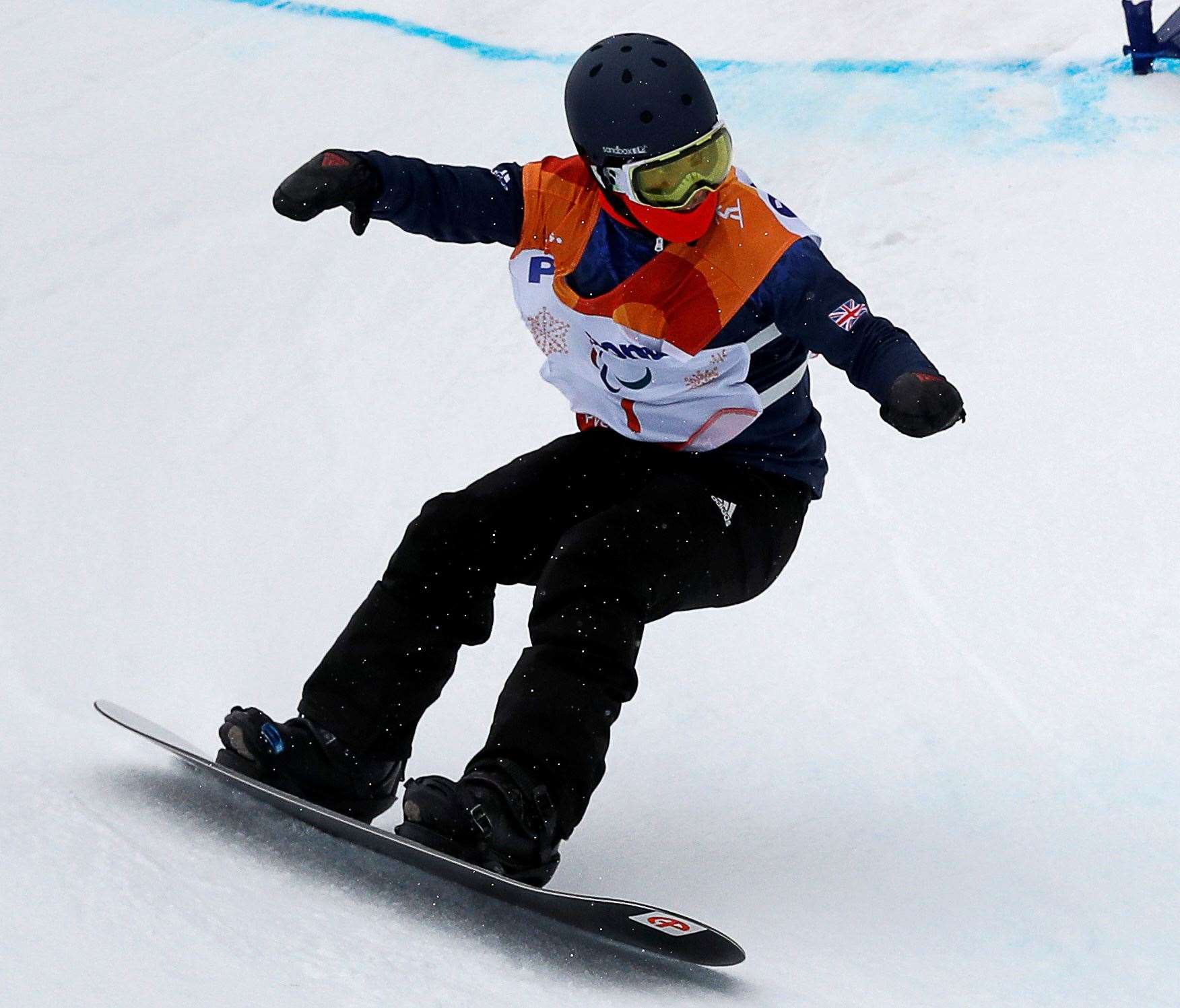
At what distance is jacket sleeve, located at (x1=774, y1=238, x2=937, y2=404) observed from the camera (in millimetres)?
2275

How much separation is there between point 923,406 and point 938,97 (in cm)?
405

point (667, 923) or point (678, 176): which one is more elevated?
point (678, 176)

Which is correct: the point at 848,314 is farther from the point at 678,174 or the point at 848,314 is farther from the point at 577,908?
the point at 577,908

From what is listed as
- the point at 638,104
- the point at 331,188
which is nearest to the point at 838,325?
the point at 638,104

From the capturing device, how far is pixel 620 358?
2551 millimetres

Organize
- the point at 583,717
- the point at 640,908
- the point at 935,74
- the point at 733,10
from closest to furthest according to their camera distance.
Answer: the point at 640,908, the point at 583,717, the point at 935,74, the point at 733,10

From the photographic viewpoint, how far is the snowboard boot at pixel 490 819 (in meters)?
2.05

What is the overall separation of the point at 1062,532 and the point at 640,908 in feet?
6.59

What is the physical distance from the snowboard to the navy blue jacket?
859 mm

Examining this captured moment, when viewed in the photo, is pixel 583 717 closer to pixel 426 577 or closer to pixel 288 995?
pixel 426 577

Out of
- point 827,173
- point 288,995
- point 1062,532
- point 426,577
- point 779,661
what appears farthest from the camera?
point 827,173

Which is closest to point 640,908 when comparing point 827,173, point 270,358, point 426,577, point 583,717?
point 583,717

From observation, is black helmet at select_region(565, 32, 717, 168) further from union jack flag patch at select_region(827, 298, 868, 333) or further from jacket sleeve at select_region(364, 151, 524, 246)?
union jack flag patch at select_region(827, 298, 868, 333)

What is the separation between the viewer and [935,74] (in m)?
5.98
